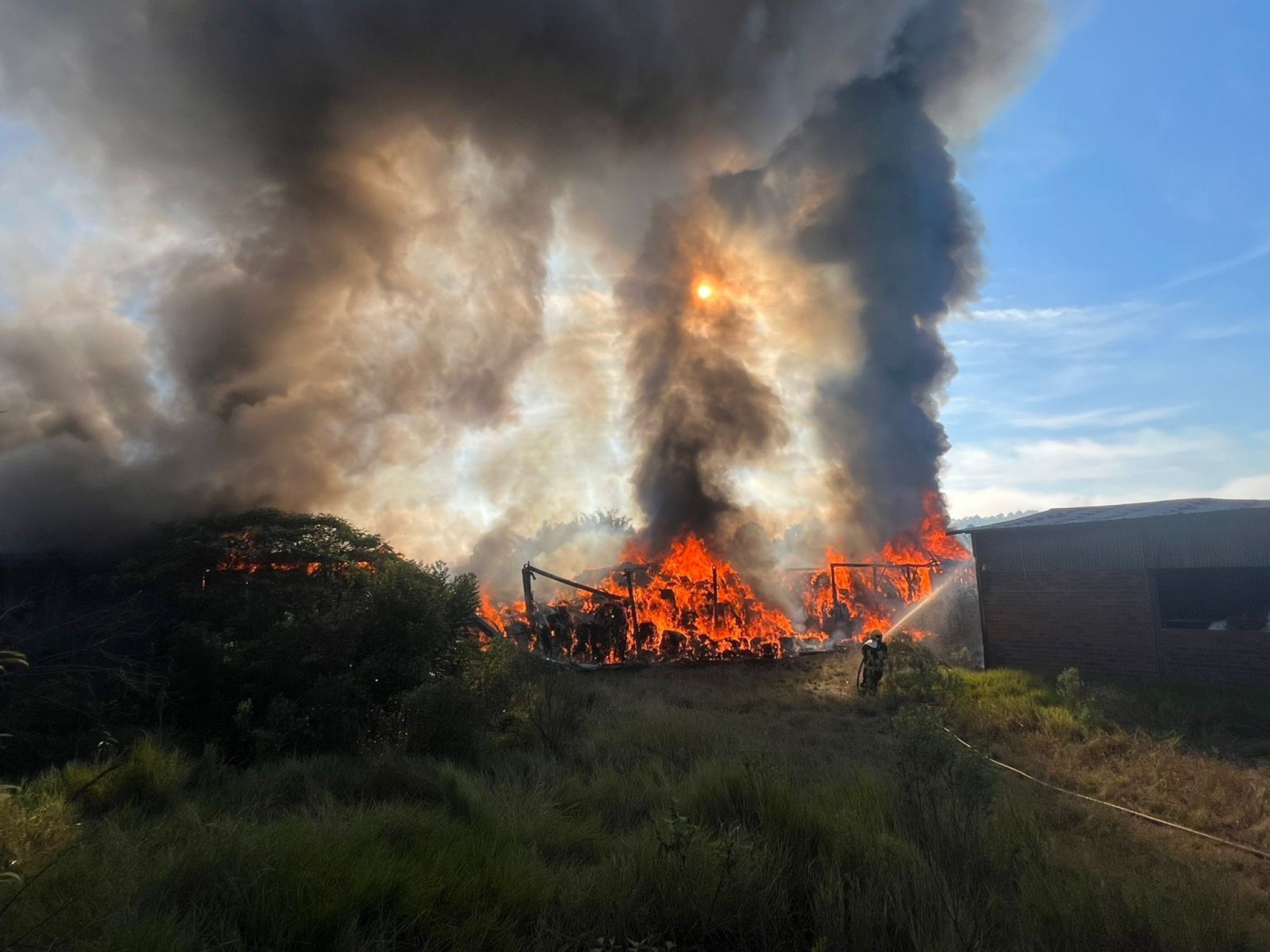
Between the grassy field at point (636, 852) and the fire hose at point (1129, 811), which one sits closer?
the grassy field at point (636, 852)

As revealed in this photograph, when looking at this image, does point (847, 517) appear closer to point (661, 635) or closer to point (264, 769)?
point (661, 635)

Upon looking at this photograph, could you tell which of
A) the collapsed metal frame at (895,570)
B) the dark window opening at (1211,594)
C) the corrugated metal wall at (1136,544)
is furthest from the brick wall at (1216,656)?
the collapsed metal frame at (895,570)

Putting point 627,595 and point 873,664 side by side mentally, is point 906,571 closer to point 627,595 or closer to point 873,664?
point 627,595

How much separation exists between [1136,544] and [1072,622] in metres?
2.40

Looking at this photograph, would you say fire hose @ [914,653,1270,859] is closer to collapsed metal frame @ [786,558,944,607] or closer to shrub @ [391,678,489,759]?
shrub @ [391,678,489,759]

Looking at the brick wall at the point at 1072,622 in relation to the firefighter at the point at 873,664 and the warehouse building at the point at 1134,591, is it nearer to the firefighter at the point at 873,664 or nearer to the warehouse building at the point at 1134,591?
the warehouse building at the point at 1134,591

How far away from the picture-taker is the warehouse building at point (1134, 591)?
14.6 m

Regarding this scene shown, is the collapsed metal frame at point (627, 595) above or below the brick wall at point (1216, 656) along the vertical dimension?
above

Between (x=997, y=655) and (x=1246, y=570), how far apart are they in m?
6.75

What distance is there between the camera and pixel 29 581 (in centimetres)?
1098

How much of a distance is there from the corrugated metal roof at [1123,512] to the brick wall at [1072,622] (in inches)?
51.1

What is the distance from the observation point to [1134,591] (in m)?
16.0

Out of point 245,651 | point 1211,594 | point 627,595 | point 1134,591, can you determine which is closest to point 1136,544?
point 1134,591

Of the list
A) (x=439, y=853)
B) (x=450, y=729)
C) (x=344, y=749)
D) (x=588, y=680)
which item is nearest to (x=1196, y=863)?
(x=439, y=853)
